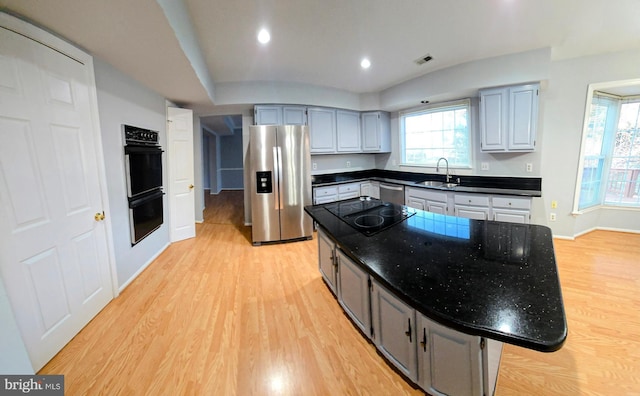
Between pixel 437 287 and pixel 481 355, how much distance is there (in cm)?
36

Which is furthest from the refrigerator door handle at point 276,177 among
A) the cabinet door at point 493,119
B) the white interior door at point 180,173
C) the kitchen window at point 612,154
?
the kitchen window at point 612,154

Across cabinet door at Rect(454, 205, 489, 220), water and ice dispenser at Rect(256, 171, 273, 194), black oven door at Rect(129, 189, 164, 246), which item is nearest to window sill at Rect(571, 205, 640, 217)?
cabinet door at Rect(454, 205, 489, 220)

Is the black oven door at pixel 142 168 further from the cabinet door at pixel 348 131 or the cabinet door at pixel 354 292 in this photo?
the cabinet door at pixel 348 131

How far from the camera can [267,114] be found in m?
4.13

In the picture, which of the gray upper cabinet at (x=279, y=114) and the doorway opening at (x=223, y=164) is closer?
the gray upper cabinet at (x=279, y=114)

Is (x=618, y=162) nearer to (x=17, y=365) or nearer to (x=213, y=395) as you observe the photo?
(x=213, y=395)

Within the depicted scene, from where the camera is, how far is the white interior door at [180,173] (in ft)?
12.4

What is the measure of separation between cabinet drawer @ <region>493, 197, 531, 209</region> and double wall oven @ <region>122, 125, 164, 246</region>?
4476 millimetres

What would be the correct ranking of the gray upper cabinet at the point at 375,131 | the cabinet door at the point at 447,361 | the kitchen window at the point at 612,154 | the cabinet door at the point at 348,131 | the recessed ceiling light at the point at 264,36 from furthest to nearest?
the gray upper cabinet at the point at 375,131
the cabinet door at the point at 348,131
the kitchen window at the point at 612,154
the recessed ceiling light at the point at 264,36
the cabinet door at the point at 447,361

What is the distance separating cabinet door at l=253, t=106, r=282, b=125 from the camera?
162 inches

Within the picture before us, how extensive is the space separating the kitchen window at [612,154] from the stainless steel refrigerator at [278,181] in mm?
4220

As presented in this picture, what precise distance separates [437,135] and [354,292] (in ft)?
12.0

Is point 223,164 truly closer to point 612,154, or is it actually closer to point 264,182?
point 264,182

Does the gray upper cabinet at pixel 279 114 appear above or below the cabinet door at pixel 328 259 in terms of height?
above
